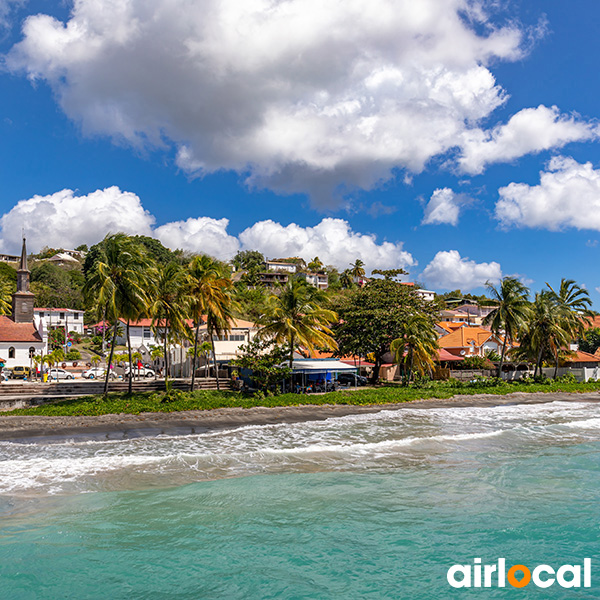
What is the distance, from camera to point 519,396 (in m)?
38.3

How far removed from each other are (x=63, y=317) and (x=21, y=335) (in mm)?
41099

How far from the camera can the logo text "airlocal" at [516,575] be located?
8.97 m

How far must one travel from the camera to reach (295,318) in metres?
33.7

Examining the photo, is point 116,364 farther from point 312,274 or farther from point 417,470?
point 312,274

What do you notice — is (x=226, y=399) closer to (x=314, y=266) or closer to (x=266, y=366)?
(x=266, y=366)

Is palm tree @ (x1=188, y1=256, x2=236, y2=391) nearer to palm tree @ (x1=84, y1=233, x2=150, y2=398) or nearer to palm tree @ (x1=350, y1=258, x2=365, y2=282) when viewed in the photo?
palm tree @ (x1=84, y1=233, x2=150, y2=398)

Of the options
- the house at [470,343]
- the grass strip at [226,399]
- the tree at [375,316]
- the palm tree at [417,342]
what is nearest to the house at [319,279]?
the house at [470,343]

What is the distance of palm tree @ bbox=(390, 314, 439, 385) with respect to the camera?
38.3m

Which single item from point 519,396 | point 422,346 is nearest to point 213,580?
point 422,346

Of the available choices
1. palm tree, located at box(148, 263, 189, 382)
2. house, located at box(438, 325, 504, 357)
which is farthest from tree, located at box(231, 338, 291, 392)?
house, located at box(438, 325, 504, 357)

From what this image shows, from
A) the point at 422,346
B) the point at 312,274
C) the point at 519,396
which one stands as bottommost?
the point at 519,396

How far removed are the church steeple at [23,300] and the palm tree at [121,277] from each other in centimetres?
2624

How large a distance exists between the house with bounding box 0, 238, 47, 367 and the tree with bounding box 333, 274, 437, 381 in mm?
28746

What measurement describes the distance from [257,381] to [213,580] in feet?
78.2
